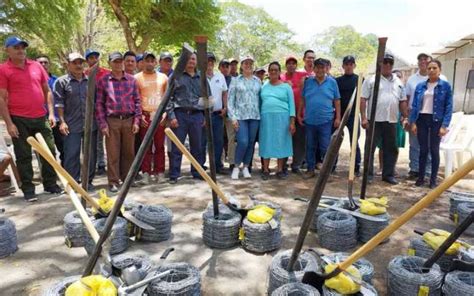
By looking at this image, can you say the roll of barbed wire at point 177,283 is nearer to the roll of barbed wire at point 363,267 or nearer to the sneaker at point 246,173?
the roll of barbed wire at point 363,267

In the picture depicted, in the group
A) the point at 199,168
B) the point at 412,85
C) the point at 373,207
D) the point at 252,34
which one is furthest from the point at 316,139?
the point at 252,34

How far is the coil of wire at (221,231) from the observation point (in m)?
3.57

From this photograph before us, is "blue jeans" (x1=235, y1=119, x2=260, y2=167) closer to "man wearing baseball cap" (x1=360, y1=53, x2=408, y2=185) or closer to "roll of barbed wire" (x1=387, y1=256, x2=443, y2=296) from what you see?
"man wearing baseball cap" (x1=360, y1=53, x2=408, y2=185)

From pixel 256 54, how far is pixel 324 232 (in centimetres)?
4080

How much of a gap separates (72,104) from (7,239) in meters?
2.28

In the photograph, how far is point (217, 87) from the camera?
20.5ft

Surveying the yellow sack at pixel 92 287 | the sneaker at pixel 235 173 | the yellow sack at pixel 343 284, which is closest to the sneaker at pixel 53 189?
the sneaker at pixel 235 173

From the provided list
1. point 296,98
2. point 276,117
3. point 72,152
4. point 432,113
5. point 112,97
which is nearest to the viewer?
point 112,97

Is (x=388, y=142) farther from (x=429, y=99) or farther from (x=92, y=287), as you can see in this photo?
(x=92, y=287)

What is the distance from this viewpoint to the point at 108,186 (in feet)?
18.5

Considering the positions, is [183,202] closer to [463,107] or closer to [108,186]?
[108,186]

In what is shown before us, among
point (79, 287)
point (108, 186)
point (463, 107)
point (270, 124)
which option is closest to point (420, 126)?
point (270, 124)

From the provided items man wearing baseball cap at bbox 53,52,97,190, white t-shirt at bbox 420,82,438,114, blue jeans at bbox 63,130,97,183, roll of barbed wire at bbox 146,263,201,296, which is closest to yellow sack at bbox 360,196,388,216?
roll of barbed wire at bbox 146,263,201,296

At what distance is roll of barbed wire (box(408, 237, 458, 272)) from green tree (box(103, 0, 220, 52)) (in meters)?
12.6
